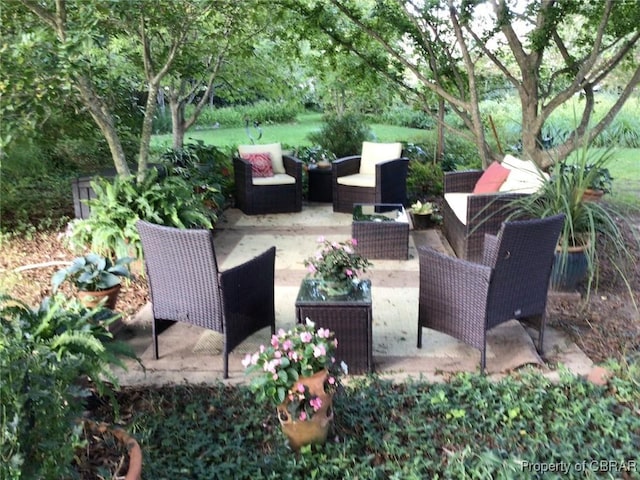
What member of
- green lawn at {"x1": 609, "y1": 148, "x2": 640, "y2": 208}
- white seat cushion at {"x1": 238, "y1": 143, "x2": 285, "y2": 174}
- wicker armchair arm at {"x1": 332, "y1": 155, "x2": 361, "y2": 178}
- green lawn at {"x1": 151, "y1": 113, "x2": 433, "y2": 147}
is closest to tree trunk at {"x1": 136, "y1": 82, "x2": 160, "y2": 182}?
white seat cushion at {"x1": 238, "y1": 143, "x2": 285, "y2": 174}

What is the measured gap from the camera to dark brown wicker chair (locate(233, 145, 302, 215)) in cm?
640

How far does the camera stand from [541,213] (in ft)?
12.8

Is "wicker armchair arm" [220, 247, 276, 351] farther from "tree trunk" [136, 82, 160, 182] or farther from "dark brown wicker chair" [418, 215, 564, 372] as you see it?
"tree trunk" [136, 82, 160, 182]

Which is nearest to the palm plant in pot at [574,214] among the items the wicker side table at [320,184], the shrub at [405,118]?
the wicker side table at [320,184]

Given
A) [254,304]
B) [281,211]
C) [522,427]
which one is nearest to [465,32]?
[281,211]

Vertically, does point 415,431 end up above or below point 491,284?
below

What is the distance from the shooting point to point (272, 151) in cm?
677

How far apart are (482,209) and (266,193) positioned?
9.01ft

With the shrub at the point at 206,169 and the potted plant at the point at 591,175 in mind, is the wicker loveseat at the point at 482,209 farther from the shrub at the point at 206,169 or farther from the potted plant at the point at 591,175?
the shrub at the point at 206,169

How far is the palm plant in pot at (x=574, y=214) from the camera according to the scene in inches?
145

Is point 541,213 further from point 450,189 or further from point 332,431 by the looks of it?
point 332,431

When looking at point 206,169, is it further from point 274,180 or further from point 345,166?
point 345,166

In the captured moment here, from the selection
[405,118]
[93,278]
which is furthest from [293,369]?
[405,118]

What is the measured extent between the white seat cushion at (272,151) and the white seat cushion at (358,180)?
0.77 m
